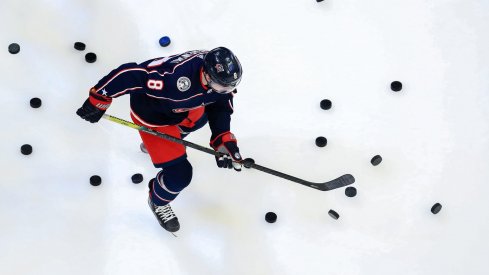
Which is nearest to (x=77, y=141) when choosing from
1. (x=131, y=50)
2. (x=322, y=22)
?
(x=131, y=50)

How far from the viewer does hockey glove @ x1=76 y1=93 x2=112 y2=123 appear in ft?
13.9

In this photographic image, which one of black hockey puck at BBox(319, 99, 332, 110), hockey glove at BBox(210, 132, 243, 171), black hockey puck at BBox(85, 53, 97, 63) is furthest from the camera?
black hockey puck at BBox(85, 53, 97, 63)

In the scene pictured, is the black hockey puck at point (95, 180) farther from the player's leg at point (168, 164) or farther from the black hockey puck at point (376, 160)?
the black hockey puck at point (376, 160)

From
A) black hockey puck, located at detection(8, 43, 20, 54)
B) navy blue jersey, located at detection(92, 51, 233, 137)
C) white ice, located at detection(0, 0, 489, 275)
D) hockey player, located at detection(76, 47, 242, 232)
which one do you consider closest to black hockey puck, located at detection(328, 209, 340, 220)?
white ice, located at detection(0, 0, 489, 275)

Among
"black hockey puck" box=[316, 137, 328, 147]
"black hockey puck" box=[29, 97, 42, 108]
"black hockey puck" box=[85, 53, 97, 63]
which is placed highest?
"black hockey puck" box=[85, 53, 97, 63]

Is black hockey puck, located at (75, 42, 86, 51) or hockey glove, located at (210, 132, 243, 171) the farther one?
black hockey puck, located at (75, 42, 86, 51)

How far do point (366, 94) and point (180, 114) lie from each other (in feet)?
3.76

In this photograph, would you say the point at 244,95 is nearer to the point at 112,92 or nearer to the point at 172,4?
the point at 172,4

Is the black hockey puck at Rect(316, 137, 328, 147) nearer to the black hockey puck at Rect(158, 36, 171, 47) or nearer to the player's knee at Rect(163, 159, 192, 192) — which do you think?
the player's knee at Rect(163, 159, 192, 192)

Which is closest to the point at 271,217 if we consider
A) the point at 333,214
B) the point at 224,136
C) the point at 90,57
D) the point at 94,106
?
the point at 333,214

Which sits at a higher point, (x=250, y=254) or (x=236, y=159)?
(x=236, y=159)

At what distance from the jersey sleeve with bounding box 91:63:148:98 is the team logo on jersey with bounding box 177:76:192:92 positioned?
142 mm

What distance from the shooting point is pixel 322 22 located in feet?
17.6

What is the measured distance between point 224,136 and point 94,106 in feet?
1.87
